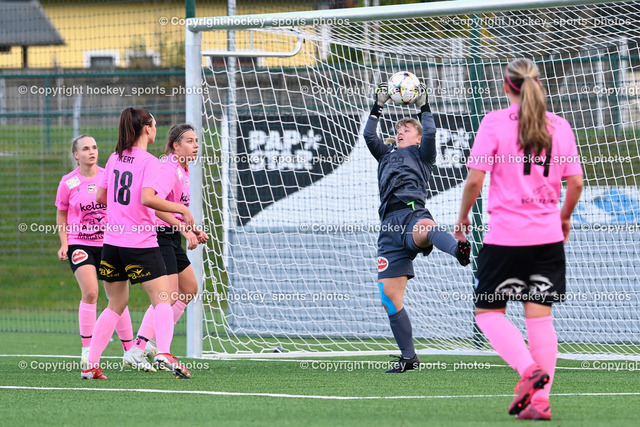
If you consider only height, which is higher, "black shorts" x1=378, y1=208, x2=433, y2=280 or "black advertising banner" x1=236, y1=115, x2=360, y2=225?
"black advertising banner" x1=236, y1=115, x2=360, y2=225

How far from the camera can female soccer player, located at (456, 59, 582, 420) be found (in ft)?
14.9

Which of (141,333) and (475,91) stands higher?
(475,91)

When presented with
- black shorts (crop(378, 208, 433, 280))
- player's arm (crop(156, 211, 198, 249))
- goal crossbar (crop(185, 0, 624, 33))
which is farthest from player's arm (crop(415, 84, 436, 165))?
player's arm (crop(156, 211, 198, 249))

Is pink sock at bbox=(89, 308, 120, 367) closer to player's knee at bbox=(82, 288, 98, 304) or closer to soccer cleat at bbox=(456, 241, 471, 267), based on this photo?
player's knee at bbox=(82, 288, 98, 304)

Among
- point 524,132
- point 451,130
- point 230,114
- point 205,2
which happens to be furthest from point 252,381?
point 205,2

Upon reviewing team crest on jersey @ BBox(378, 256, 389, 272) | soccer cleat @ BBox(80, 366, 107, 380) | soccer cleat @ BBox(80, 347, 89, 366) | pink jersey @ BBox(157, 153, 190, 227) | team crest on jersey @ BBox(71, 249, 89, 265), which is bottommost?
soccer cleat @ BBox(80, 366, 107, 380)

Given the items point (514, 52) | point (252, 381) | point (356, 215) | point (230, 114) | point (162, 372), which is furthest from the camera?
point (356, 215)

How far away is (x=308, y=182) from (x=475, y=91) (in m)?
2.52

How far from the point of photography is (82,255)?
7.55m

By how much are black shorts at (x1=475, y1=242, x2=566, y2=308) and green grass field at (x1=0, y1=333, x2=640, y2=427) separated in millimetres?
614

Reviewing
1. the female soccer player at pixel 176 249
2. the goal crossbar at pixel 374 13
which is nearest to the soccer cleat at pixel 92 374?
the female soccer player at pixel 176 249

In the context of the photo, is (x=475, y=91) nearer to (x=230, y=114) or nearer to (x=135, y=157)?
(x=230, y=114)

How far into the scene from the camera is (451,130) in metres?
9.94

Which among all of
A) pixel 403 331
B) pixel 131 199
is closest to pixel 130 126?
pixel 131 199
